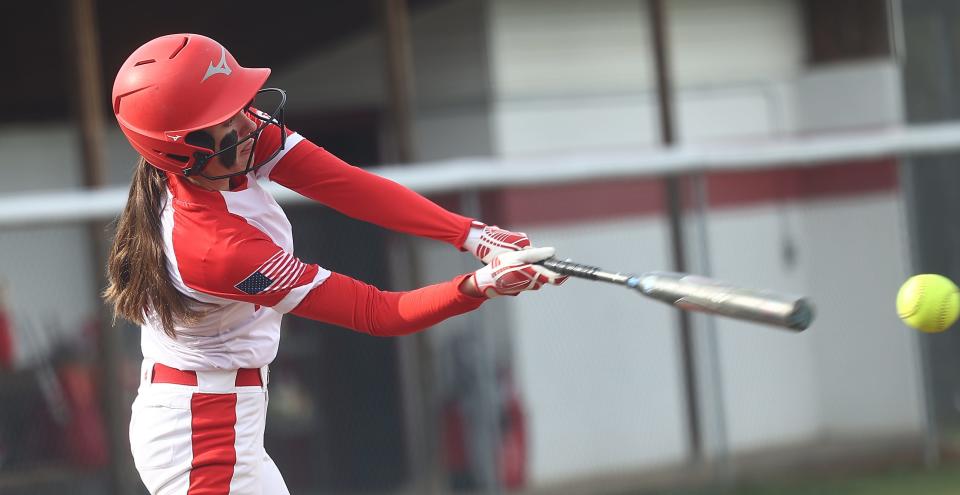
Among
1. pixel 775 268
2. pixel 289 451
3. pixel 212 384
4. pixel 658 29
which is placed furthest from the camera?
pixel 658 29

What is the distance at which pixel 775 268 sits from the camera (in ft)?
21.5

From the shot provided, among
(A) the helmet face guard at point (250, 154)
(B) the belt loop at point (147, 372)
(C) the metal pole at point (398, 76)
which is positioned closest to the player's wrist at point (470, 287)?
(A) the helmet face guard at point (250, 154)

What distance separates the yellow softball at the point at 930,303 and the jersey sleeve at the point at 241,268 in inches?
73.9

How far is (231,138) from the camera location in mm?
2984

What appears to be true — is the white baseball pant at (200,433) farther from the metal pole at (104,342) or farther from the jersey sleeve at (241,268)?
the metal pole at (104,342)

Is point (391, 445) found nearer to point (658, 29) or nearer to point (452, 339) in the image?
point (452, 339)

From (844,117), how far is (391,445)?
4218mm

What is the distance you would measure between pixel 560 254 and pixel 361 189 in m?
2.90

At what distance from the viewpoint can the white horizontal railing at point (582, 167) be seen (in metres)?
5.43

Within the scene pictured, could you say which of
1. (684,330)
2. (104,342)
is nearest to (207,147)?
(104,342)

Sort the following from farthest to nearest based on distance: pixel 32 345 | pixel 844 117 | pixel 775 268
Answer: pixel 844 117 → pixel 775 268 → pixel 32 345

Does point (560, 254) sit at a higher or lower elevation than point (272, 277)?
lower

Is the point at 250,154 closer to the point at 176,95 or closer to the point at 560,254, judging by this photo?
the point at 176,95

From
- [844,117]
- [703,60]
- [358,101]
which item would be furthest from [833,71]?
[358,101]
